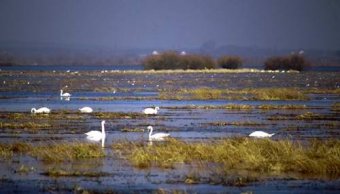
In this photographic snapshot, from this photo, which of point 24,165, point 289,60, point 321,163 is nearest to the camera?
point 321,163

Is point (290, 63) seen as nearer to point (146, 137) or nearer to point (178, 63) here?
point (178, 63)

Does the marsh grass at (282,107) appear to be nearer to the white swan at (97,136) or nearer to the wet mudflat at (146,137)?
the wet mudflat at (146,137)

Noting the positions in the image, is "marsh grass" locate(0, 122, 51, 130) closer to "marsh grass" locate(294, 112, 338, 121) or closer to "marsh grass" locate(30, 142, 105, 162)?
"marsh grass" locate(30, 142, 105, 162)

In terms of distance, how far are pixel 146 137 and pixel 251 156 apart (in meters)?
7.81

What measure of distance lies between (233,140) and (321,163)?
16.0 feet

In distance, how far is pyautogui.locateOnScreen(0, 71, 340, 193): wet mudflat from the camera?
17.2 m

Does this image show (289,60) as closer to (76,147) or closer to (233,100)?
(233,100)

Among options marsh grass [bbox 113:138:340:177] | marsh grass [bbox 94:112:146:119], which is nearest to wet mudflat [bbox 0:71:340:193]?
marsh grass [bbox 94:112:146:119]

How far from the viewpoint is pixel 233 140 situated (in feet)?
76.3

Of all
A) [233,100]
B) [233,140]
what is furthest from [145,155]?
[233,100]

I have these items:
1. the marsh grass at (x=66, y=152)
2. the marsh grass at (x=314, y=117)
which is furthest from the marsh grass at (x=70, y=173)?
the marsh grass at (x=314, y=117)

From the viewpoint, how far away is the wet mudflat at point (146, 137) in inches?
675

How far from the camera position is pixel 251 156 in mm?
19766

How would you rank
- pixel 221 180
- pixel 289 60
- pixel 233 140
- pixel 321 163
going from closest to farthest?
pixel 221 180 → pixel 321 163 → pixel 233 140 → pixel 289 60
